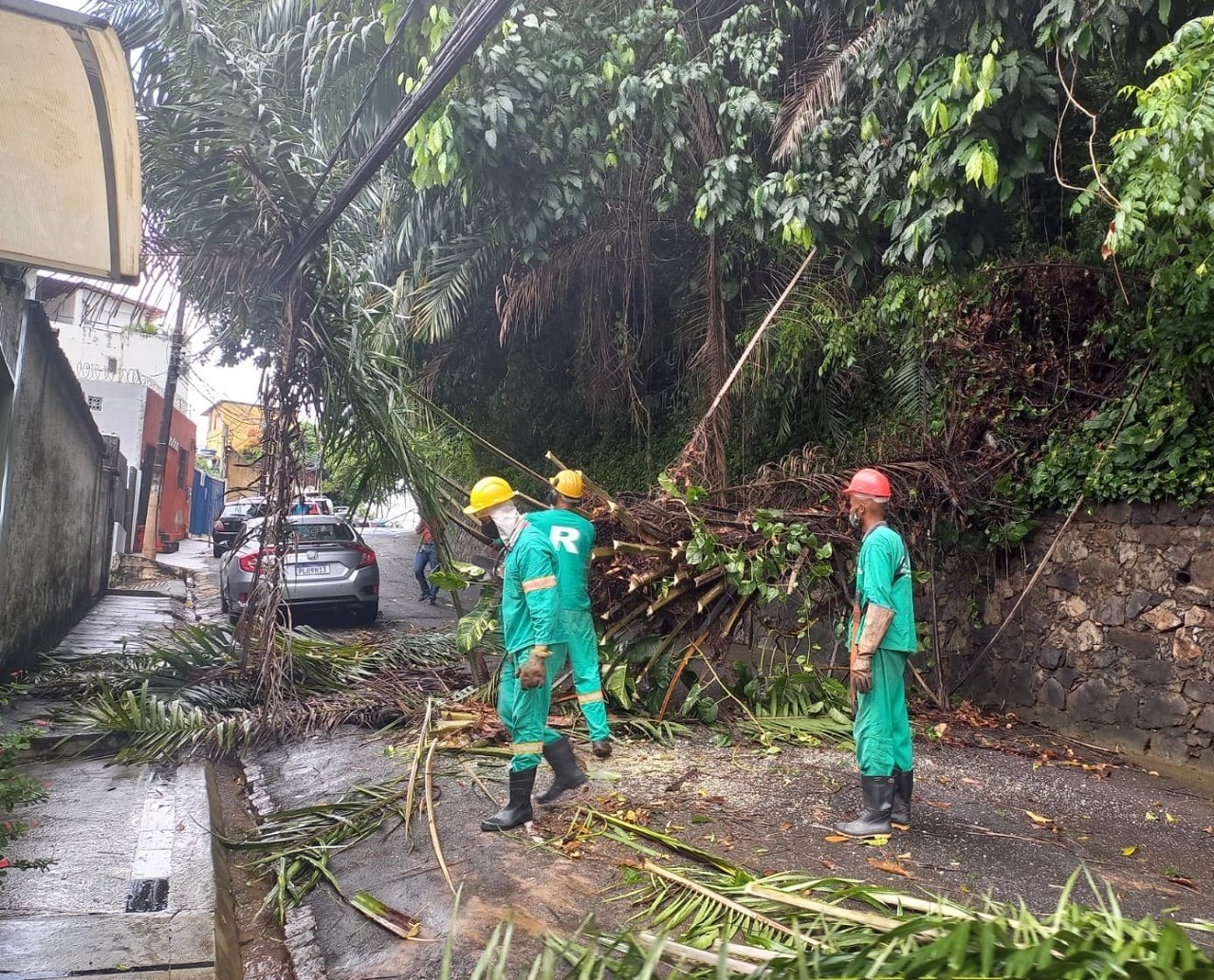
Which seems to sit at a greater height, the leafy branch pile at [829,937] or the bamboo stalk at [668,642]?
the bamboo stalk at [668,642]

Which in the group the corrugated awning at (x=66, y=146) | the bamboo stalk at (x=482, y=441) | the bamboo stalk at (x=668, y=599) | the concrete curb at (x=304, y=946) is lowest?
Result: the concrete curb at (x=304, y=946)

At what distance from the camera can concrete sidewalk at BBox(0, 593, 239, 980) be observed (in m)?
3.52

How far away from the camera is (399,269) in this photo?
1223 cm

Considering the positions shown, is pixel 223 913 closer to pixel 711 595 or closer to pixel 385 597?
pixel 711 595

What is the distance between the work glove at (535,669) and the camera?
4629mm

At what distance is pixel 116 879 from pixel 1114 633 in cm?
625

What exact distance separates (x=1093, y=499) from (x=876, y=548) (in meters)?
3.09

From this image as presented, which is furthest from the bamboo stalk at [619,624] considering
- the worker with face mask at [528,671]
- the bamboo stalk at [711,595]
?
the worker with face mask at [528,671]

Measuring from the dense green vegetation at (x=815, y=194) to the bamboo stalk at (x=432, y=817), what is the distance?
8.56 feet

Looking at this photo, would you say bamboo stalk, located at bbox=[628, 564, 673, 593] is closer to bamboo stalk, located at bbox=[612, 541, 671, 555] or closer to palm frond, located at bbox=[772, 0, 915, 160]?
bamboo stalk, located at bbox=[612, 541, 671, 555]

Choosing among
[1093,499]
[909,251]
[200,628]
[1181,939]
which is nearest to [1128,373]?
[1093,499]

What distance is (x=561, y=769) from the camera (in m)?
4.92

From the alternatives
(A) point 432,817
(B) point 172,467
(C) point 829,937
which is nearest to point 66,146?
(A) point 432,817

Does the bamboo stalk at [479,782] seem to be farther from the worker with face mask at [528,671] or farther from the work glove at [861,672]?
the work glove at [861,672]
